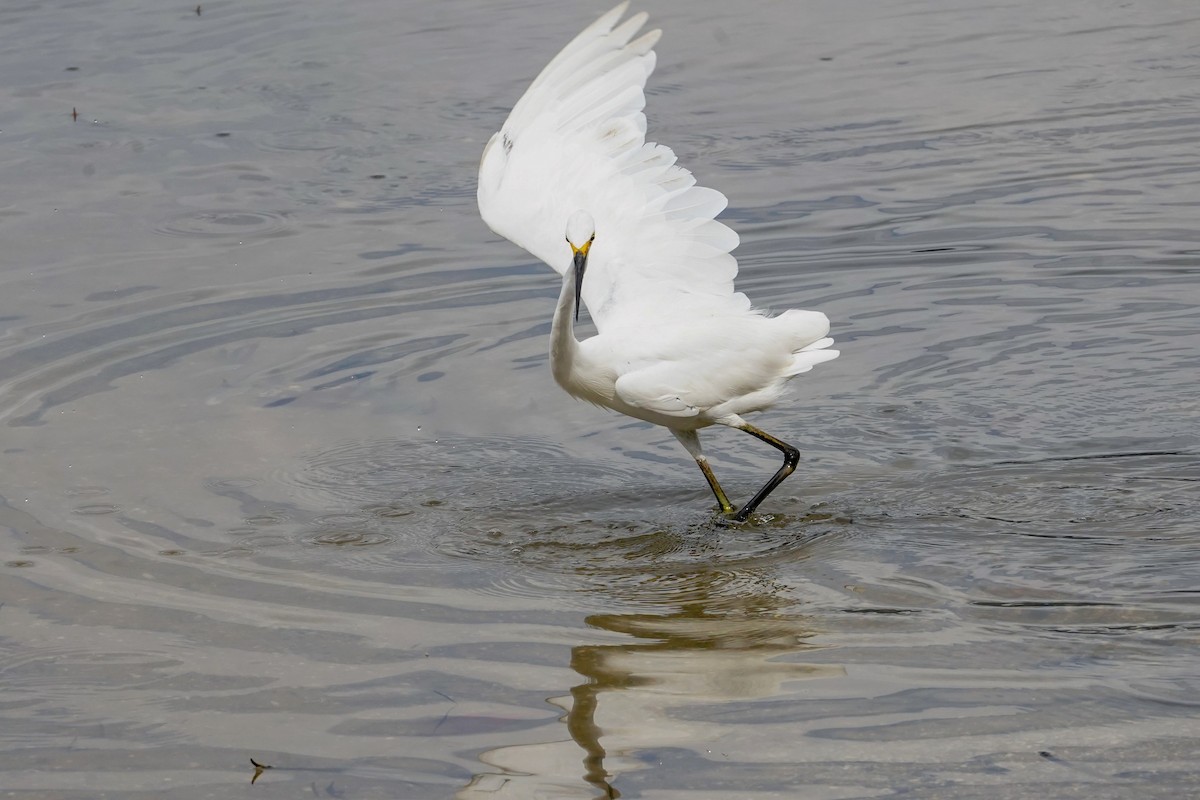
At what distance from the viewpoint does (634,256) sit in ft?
21.2

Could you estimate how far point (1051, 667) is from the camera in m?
4.47

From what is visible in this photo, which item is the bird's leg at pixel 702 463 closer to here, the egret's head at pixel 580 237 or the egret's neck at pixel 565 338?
the egret's neck at pixel 565 338

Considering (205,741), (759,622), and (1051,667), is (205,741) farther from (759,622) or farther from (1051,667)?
(1051,667)

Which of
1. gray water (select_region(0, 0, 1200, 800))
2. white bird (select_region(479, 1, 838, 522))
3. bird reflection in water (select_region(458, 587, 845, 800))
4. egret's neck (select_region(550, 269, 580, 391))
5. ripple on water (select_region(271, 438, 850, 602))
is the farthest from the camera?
white bird (select_region(479, 1, 838, 522))

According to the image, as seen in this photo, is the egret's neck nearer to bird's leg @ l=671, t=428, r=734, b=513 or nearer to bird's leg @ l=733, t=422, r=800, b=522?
bird's leg @ l=671, t=428, r=734, b=513

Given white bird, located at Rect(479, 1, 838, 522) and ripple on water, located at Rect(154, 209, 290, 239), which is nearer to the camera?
white bird, located at Rect(479, 1, 838, 522)

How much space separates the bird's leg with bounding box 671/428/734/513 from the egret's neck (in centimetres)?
57

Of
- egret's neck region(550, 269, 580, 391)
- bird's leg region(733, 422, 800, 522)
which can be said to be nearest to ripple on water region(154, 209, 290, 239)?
egret's neck region(550, 269, 580, 391)

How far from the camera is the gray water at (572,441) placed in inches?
169

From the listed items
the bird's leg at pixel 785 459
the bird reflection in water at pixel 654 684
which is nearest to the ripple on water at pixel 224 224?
the bird's leg at pixel 785 459

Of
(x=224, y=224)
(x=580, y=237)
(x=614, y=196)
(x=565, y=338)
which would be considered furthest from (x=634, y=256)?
(x=224, y=224)

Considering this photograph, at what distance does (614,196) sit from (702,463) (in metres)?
1.19

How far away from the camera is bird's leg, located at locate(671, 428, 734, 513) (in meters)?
6.37

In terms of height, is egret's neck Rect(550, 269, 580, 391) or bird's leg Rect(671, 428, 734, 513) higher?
egret's neck Rect(550, 269, 580, 391)
